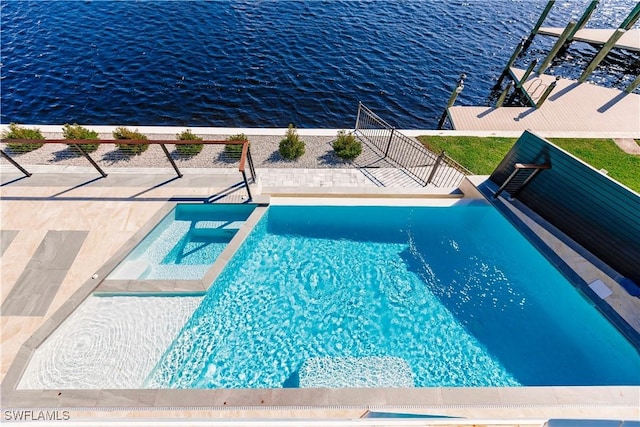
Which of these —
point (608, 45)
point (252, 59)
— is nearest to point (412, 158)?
point (252, 59)

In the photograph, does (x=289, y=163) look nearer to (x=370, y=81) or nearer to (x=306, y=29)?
(x=370, y=81)

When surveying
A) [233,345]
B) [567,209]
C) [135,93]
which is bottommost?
[233,345]

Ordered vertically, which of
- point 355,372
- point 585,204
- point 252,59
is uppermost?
point 585,204

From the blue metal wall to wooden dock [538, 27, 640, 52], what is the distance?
23942 mm

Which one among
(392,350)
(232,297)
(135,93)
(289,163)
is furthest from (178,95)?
(392,350)

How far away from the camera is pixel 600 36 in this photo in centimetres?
2359

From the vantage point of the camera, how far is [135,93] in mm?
18156

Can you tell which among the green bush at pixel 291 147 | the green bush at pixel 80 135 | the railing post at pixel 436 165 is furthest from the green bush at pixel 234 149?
the railing post at pixel 436 165

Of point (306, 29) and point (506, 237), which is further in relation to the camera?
point (306, 29)

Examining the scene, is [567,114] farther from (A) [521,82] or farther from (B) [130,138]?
(B) [130,138]

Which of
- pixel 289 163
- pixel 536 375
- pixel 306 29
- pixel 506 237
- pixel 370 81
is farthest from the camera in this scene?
pixel 306 29

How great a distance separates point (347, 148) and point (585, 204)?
8.03 metres

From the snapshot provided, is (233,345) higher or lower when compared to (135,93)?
lower

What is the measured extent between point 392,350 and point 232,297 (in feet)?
15.7
